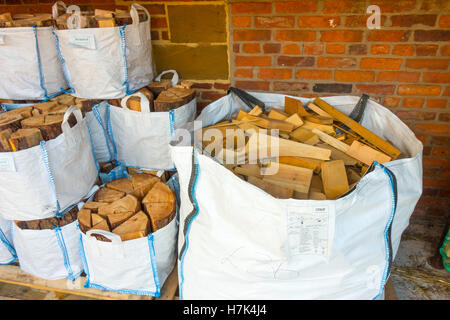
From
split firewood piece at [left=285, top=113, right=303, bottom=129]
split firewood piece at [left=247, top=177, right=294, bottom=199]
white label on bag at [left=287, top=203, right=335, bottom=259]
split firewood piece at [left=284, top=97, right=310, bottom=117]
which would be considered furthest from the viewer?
split firewood piece at [left=284, top=97, right=310, bottom=117]

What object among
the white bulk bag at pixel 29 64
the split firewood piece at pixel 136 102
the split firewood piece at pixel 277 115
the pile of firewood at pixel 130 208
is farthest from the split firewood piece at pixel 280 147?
the white bulk bag at pixel 29 64

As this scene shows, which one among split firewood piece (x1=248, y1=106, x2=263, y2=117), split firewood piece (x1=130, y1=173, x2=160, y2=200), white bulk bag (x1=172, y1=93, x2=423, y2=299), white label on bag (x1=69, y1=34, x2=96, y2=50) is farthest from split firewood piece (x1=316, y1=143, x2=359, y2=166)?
white label on bag (x1=69, y1=34, x2=96, y2=50)

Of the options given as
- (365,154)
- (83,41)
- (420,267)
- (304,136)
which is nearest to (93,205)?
(83,41)

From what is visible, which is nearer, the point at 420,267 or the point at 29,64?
the point at 29,64

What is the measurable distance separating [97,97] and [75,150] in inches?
14.6

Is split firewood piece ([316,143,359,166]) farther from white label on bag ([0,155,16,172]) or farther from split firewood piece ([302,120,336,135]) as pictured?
white label on bag ([0,155,16,172])

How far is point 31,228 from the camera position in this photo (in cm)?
149

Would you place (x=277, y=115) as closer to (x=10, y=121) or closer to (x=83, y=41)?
(x=83, y=41)

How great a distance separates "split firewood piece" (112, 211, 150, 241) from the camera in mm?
1359

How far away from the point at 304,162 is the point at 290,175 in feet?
0.38

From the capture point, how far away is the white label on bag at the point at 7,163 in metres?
1.30

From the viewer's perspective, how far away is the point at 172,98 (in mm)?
1672

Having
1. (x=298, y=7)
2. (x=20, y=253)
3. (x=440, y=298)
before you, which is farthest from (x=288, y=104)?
(x=20, y=253)

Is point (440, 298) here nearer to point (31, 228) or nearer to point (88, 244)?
point (88, 244)
